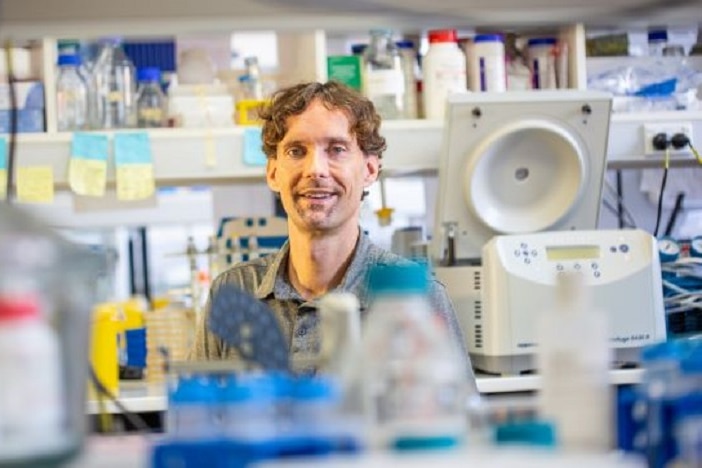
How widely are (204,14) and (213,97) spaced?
7.45ft

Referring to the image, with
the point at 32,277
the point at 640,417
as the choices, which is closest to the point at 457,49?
the point at 640,417

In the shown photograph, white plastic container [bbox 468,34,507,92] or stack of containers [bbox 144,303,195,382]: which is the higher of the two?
white plastic container [bbox 468,34,507,92]

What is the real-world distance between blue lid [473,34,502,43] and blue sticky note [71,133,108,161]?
1.01 meters

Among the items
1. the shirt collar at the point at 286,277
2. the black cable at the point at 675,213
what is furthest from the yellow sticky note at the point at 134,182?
the black cable at the point at 675,213

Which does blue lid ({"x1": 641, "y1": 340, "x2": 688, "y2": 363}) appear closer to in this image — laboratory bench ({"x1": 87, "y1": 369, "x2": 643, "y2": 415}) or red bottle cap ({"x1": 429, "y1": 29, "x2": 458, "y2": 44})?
laboratory bench ({"x1": 87, "y1": 369, "x2": 643, "y2": 415})

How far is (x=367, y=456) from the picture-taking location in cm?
94

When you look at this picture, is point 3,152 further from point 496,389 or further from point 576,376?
point 576,376

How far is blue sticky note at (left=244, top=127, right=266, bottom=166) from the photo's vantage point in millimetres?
3326

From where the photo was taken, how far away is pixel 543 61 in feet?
11.3

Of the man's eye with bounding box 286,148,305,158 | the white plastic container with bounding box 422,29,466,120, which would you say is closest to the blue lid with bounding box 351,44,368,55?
the white plastic container with bounding box 422,29,466,120

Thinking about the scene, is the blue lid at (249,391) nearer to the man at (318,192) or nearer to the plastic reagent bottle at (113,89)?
the man at (318,192)

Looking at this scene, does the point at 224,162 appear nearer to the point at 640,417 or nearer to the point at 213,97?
the point at 213,97

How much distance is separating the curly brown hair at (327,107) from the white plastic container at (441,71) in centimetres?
56

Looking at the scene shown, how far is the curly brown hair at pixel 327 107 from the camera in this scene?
2740 mm
